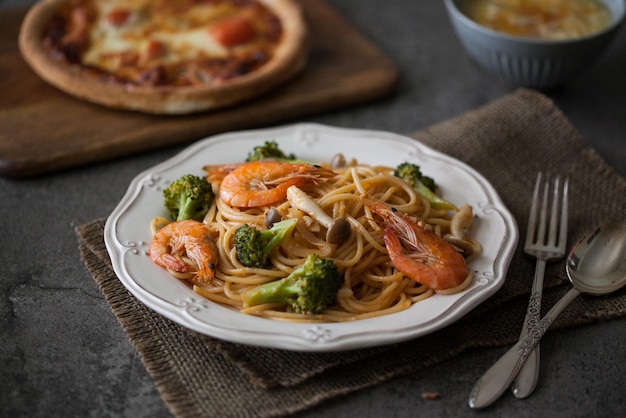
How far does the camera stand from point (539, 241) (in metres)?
5.05

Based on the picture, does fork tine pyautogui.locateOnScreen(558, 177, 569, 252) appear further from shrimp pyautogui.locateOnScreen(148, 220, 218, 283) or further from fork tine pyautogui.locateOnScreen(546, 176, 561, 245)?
shrimp pyautogui.locateOnScreen(148, 220, 218, 283)

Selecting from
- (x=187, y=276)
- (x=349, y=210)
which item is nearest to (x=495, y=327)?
(x=349, y=210)

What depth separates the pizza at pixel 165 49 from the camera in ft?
21.1

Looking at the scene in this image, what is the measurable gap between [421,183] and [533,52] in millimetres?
2139

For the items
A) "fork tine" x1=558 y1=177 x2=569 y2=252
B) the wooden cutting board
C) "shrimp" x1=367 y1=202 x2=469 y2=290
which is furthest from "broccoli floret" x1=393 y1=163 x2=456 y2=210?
the wooden cutting board

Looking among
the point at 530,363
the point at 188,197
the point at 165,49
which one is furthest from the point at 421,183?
the point at 165,49

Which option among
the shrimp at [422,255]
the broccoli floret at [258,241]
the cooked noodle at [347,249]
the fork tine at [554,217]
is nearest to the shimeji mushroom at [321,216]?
the cooked noodle at [347,249]

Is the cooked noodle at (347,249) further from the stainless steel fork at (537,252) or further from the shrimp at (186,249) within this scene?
the stainless steel fork at (537,252)

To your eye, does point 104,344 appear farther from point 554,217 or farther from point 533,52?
point 533,52

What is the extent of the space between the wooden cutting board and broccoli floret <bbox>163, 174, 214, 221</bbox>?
1.46 meters

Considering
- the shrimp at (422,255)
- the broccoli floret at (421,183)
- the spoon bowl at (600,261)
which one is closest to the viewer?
the shrimp at (422,255)

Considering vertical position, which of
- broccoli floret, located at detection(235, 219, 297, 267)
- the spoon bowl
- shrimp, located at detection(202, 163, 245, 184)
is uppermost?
broccoli floret, located at detection(235, 219, 297, 267)

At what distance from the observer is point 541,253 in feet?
16.2

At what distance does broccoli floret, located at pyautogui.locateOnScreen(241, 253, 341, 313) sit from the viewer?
13.5 feet
